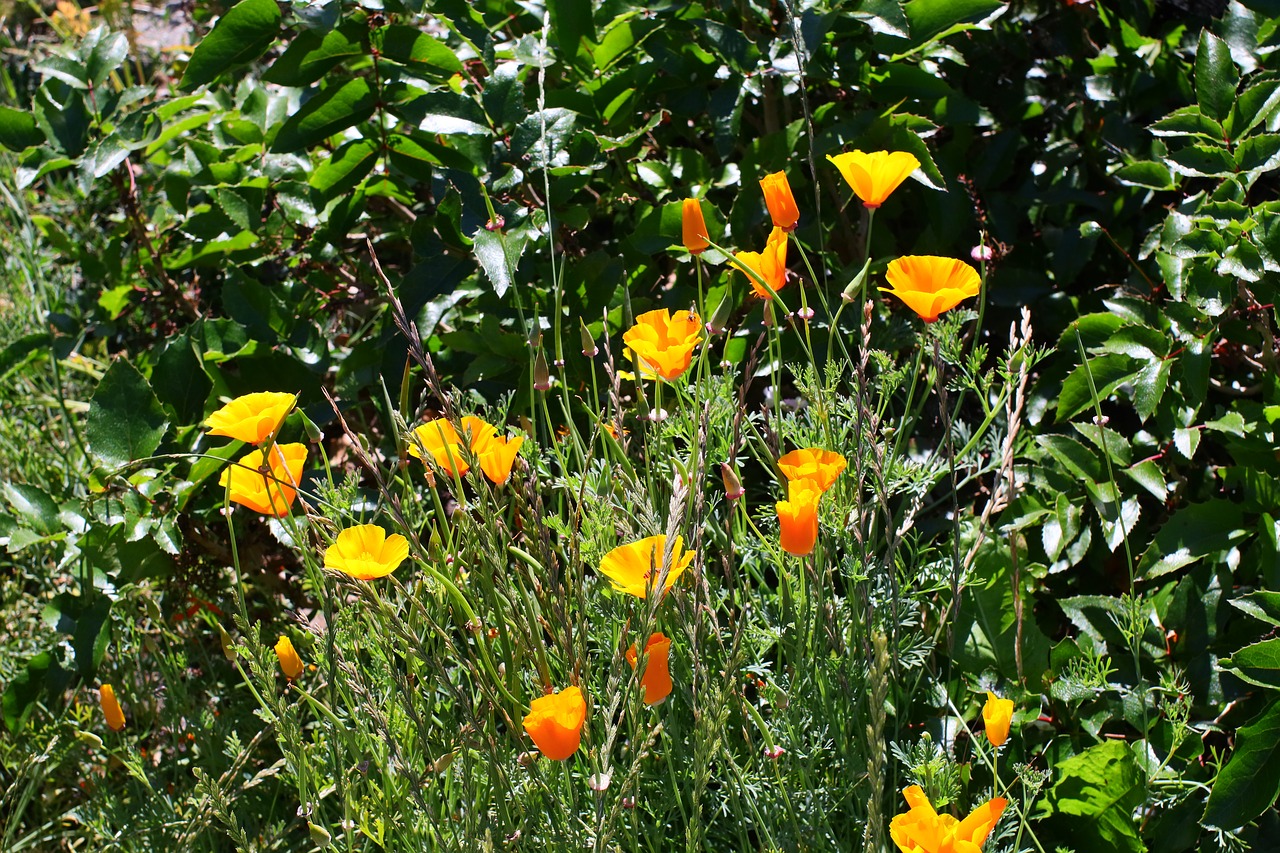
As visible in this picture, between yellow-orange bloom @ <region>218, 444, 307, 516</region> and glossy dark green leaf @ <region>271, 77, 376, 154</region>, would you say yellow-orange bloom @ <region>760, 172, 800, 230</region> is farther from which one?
glossy dark green leaf @ <region>271, 77, 376, 154</region>

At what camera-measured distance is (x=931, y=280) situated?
1.25m

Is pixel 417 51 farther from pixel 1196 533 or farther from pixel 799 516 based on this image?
pixel 1196 533

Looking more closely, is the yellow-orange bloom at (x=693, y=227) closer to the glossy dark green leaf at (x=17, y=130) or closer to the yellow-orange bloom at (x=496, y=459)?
the yellow-orange bloom at (x=496, y=459)

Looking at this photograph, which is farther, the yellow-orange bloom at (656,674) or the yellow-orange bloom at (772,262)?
the yellow-orange bloom at (772,262)

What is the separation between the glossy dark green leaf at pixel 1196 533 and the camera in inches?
59.2

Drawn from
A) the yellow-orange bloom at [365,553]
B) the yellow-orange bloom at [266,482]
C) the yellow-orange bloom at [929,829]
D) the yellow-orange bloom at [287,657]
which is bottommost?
the yellow-orange bloom at [287,657]

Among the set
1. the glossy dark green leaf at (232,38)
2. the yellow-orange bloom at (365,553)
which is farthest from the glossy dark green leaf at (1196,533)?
the glossy dark green leaf at (232,38)

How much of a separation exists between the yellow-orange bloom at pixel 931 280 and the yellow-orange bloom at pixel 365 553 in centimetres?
60

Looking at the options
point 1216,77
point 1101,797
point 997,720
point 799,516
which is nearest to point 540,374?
point 799,516

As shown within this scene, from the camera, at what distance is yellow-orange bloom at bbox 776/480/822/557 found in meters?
1.05

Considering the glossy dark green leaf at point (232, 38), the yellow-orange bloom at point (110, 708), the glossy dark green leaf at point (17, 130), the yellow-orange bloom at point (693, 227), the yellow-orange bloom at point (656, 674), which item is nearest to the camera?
the yellow-orange bloom at point (656, 674)

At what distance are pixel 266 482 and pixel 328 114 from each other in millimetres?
789

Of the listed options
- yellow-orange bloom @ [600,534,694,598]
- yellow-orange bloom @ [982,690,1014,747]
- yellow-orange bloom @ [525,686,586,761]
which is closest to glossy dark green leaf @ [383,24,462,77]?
yellow-orange bloom @ [600,534,694,598]

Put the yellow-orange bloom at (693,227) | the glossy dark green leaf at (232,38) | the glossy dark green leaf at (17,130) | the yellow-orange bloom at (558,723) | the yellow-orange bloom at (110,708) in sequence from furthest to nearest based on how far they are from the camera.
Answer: the glossy dark green leaf at (17,130)
the glossy dark green leaf at (232,38)
the yellow-orange bloom at (110,708)
the yellow-orange bloom at (693,227)
the yellow-orange bloom at (558,723)
